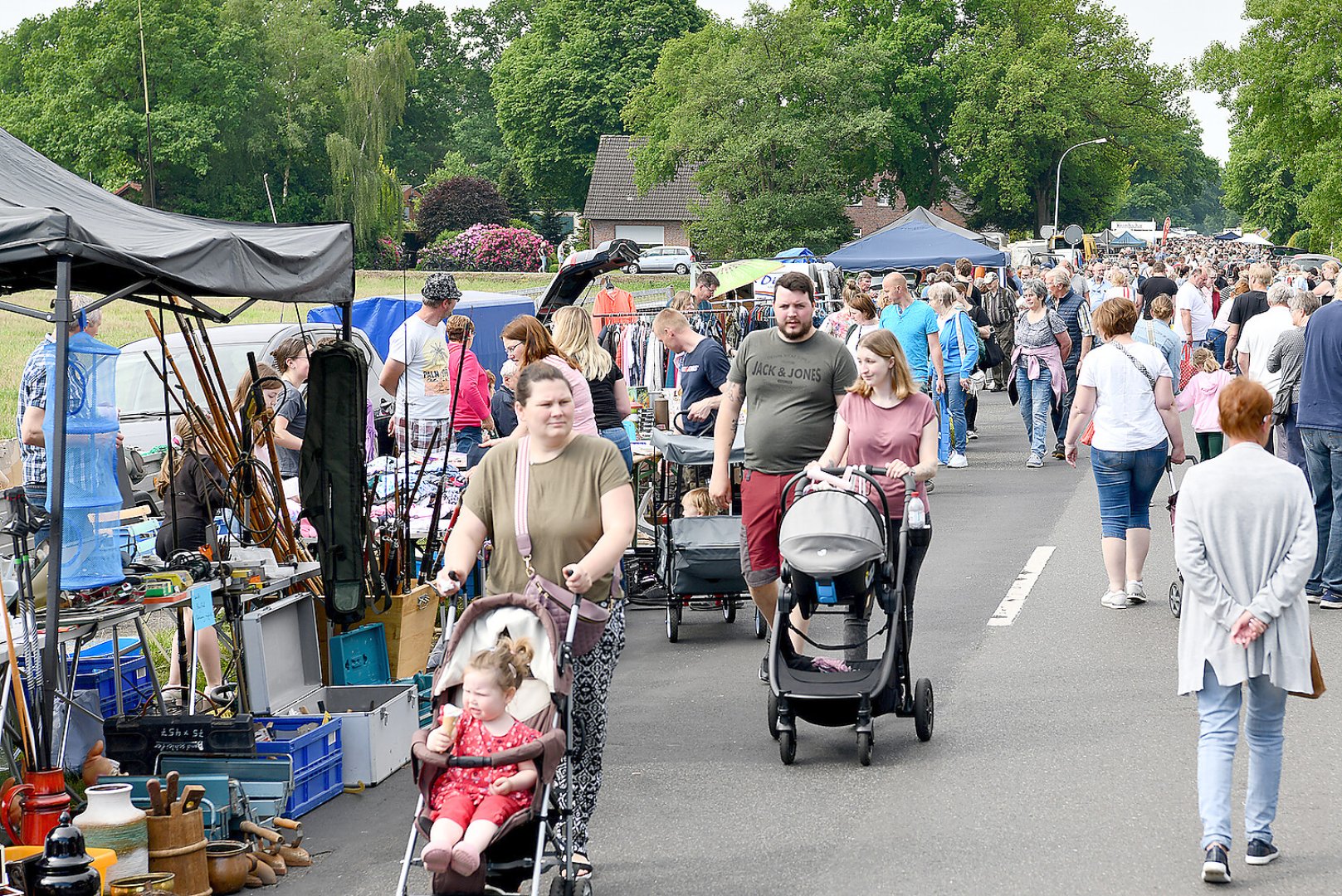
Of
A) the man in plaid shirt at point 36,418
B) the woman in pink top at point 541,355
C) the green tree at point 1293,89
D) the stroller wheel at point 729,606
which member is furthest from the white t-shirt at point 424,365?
the green tree at point 1293,89

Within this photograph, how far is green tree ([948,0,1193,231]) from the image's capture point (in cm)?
6856

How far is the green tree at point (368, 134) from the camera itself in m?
78.8

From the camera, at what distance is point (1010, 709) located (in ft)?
26.2

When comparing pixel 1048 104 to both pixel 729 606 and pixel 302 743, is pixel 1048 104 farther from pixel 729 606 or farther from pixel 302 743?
pixel 302 743

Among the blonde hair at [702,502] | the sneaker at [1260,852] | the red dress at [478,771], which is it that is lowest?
the sneaker at [1260,852]

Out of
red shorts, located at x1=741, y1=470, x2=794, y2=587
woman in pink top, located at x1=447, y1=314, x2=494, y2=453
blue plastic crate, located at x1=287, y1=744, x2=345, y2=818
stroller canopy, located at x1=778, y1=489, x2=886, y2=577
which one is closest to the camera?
blue plastic crate, located at x1=287, y1=744, x2=345, y2=818

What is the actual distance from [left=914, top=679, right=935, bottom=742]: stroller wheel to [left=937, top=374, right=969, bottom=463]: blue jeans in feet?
32.9

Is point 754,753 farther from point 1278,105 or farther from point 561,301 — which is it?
point 1278,105

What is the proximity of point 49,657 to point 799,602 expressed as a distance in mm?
3207

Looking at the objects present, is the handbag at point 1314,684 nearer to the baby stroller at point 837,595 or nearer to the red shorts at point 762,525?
the baby stroller at point 837,595

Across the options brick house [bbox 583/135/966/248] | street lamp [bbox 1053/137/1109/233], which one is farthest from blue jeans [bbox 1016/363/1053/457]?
brick house [bbox 583/135/966/248]

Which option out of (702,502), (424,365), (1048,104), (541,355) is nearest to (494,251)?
(1048,104)

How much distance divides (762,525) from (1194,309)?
16595mm

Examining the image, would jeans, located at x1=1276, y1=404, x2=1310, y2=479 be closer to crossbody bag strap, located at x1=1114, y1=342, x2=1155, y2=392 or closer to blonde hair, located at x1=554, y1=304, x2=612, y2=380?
crossbody bag strap, located at x1=1114, y1=342, x2=1155, y2=392
